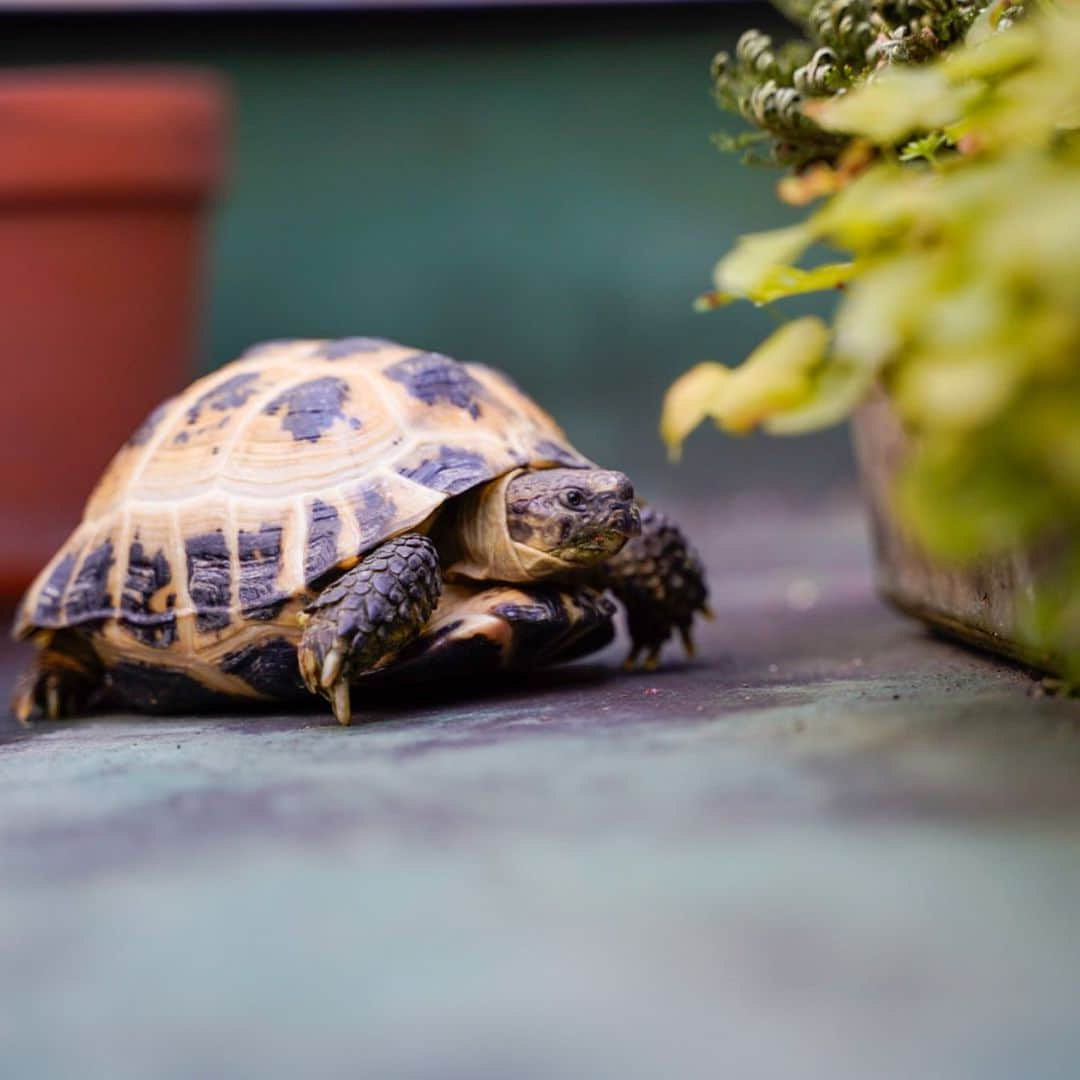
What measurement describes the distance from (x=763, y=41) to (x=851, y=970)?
194 cm

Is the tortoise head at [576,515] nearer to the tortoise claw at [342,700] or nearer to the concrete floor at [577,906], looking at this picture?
the tortoise claw at [342,700]

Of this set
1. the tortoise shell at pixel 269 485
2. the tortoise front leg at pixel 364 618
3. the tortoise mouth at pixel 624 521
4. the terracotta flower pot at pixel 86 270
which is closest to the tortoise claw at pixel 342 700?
the tortoise front leg at pixel 364 618

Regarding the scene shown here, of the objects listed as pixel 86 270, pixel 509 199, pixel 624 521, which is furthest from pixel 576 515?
pixel 509 199

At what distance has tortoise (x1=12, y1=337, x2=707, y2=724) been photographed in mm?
2135

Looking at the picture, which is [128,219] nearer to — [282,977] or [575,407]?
[575,407]

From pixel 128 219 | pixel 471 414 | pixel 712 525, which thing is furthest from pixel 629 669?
pixel 712 525

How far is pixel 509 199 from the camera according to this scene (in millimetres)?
5488

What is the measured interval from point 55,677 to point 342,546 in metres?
0.88

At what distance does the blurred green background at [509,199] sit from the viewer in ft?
17.4

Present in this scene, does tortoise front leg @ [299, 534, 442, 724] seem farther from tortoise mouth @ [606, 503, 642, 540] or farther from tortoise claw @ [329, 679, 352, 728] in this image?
tortoise mouth @ [606, 503, 642, 540]

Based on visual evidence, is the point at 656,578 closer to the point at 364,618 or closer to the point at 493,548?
the point at 493,548

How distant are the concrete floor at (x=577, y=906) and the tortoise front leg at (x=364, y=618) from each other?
29cm

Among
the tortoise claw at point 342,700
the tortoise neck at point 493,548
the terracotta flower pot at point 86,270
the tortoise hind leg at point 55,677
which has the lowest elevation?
the tortoise claw at point 342,700

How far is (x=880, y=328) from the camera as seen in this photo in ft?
3.70
